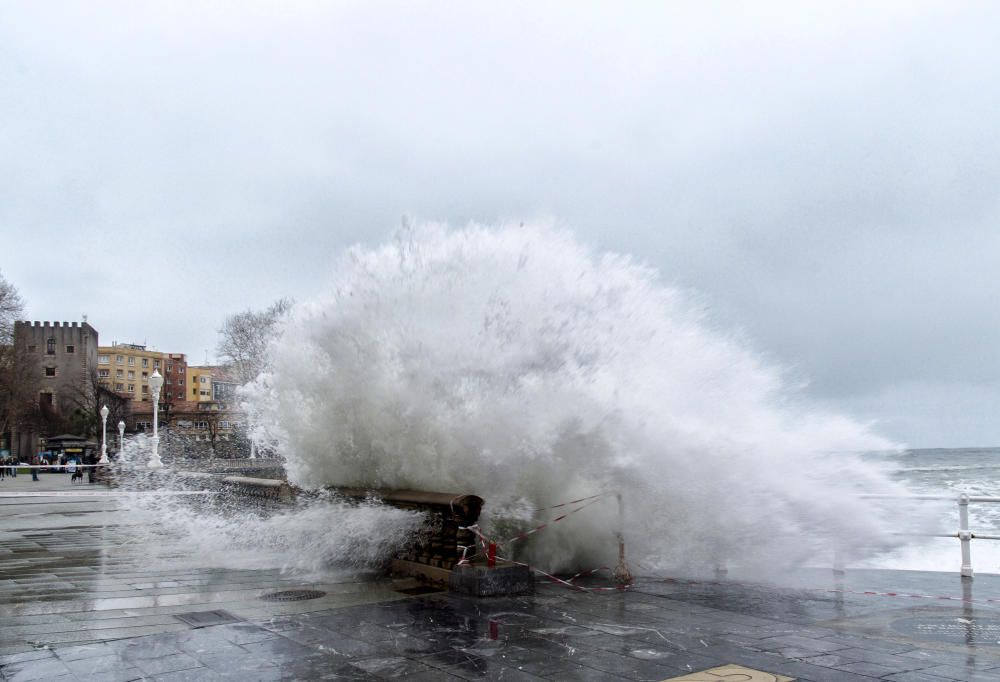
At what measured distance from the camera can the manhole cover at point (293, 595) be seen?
832cm

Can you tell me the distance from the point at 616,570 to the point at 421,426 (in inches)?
115

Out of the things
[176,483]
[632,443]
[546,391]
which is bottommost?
[176,483]

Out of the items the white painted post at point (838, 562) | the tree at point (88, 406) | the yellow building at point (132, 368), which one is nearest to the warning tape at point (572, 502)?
the white painted post at point (838, 562)

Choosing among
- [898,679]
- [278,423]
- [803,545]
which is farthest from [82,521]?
[898,679]

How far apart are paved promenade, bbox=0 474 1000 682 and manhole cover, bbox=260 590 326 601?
0.09 metres

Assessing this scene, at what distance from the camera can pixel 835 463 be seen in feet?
37.7

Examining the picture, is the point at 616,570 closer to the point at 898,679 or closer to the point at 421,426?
the point at 421,426

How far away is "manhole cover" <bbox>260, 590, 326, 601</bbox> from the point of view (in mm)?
8320

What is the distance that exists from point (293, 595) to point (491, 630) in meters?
2.66

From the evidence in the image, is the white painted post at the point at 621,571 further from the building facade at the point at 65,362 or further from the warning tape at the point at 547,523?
the building facade at the point at 65,362

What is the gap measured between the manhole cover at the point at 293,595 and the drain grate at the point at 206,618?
751 mm

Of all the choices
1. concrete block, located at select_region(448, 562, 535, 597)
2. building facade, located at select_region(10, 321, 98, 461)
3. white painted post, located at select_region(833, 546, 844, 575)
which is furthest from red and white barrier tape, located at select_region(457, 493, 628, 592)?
building facade, located at select_region(10, 321, 98, 461)

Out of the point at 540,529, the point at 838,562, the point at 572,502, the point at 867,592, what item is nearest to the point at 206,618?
the point at 540,529

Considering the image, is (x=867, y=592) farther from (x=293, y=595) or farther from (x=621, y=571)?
(x=293, y=595)
